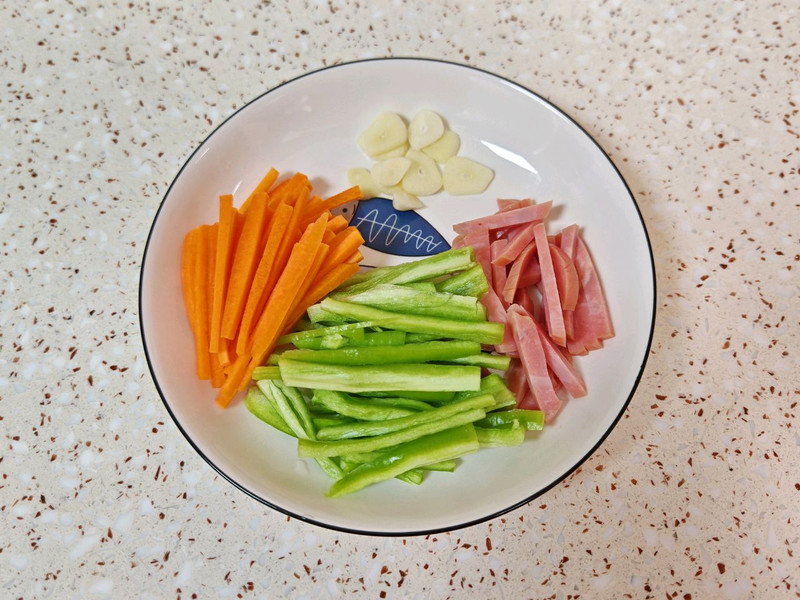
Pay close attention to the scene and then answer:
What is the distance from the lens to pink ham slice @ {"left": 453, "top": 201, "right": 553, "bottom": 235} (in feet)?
4.90

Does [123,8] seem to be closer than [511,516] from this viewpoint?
No

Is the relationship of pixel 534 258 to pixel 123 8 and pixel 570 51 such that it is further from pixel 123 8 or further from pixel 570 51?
pixel 123 8

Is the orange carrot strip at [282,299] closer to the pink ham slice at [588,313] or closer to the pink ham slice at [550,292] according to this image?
the pink ham slice at [550,292]

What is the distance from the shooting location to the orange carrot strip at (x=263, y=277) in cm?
137

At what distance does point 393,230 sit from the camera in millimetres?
1625

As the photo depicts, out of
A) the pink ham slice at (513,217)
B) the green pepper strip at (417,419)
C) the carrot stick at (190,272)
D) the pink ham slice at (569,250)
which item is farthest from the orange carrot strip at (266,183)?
the pink ham slice at (569,250)

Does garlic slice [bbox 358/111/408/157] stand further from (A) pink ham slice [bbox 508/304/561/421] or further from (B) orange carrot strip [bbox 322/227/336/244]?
(A) pink ham slice [bbox 508/304/561/421]

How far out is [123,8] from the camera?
1.92 m

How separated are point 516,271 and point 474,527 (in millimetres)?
580

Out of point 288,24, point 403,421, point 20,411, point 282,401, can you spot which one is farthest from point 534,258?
point 20,411

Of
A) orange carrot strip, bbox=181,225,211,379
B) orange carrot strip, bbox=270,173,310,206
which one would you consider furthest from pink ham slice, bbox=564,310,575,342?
orange carrot strip, bbox=181,225,211,379

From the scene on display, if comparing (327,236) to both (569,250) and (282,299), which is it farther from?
(569,250)

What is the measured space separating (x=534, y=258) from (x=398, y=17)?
0.91m

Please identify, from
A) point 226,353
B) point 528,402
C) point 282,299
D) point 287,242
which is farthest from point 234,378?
point 528,402
